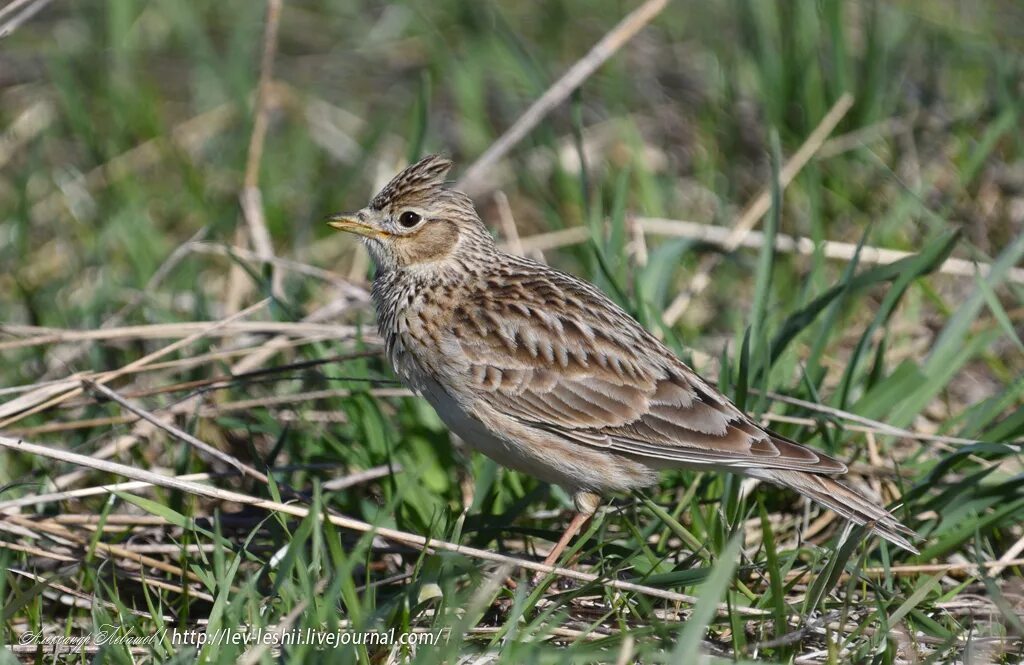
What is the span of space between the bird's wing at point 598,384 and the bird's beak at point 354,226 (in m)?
0.52

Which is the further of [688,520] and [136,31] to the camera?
[136,31]

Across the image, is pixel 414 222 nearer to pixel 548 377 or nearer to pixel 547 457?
pixel 548 377

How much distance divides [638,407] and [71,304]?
343 centimetres

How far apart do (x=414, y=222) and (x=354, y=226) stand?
0.82 ft

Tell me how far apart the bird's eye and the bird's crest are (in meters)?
0.07

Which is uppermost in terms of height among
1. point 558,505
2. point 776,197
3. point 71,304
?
point 776,197

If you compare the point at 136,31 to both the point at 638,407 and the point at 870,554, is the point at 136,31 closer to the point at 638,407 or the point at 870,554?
the point at 638,407

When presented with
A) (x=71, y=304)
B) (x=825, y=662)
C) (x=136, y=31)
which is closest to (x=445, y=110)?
(x=136, y=31)

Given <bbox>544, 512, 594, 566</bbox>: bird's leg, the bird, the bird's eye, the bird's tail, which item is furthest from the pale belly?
the bird's eye

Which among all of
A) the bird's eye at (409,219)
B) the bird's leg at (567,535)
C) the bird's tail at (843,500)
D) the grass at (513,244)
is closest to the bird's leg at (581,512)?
the bird's leg at (567,535)

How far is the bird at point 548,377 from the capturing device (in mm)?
4820

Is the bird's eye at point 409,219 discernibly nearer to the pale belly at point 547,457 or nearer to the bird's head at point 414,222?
the bird's head at point 414,222

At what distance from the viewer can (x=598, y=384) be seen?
510 cm

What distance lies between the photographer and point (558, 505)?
18.2ft
